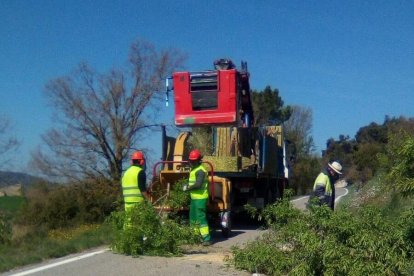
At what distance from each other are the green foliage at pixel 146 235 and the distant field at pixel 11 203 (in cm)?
1478

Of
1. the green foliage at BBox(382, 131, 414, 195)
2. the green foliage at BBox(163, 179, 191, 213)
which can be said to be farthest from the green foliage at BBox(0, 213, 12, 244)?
the green foliage at BBox(382, 131, 414, 195)

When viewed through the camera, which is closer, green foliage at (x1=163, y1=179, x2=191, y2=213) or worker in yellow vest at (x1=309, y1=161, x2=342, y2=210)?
worker in yellow vest at (x1=309, y1=161, x2=342, y2=210)

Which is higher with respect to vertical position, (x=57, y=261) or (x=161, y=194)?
(x=161, y=194)

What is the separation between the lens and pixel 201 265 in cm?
993

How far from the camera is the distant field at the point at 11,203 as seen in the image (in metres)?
25.3

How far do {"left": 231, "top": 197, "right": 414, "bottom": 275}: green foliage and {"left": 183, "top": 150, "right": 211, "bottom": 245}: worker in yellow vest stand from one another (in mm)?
2825

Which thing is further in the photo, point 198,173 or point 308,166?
point 308,166

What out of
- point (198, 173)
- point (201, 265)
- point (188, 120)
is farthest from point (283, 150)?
point (201, 265)

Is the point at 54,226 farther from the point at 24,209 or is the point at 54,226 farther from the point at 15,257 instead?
the point at 15,257

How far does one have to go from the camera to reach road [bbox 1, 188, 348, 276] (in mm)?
9375

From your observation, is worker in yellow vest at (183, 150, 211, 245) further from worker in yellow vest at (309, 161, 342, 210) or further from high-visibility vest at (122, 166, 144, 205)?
worker in yellow vest at (309, 161, 342, 210)

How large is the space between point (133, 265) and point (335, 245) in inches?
127

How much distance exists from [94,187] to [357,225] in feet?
58.2

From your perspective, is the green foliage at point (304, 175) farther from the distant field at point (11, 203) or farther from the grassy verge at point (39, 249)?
the grassy verge at point (39, 249)
